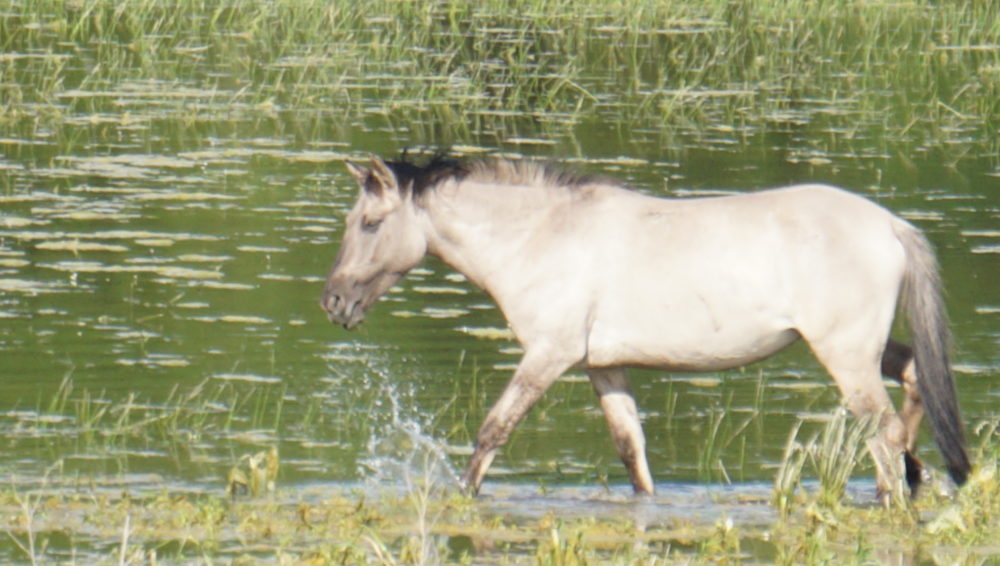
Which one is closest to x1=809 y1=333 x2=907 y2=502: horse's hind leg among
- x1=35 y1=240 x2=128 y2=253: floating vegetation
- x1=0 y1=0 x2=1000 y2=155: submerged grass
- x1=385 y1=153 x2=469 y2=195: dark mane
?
x1=385 y1=153 x2=469 y2=195: dark mane

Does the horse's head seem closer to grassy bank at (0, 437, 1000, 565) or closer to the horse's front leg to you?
the horse's front leg

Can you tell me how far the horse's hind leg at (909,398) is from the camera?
8.19m

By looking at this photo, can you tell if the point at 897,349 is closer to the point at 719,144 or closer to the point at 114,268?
the point at 114,268

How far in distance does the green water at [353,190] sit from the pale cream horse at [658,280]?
0.61 metres

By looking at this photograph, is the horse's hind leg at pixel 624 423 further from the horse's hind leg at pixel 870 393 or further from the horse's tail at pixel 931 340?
the horse's tail at pixel 931 340

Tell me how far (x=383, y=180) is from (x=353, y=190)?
677 centimetres

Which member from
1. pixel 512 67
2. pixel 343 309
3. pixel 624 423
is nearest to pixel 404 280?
pixel 343 309

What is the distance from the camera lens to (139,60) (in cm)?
2081

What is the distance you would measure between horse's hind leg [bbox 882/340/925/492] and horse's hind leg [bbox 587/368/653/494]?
100 cm

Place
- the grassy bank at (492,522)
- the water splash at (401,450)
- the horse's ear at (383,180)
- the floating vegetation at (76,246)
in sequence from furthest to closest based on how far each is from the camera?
the floating vegetation at (76,246), the horse's ear at (383,180), the water splash at (401,450), the grassy bank at (492,522)

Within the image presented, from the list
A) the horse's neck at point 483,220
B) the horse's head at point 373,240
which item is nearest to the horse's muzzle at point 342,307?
the horse's head at point 373,240

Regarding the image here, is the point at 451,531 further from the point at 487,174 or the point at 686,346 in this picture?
the point at 487,174

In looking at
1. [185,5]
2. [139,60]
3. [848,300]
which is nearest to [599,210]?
[848,300]

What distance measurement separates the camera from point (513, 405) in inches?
316
